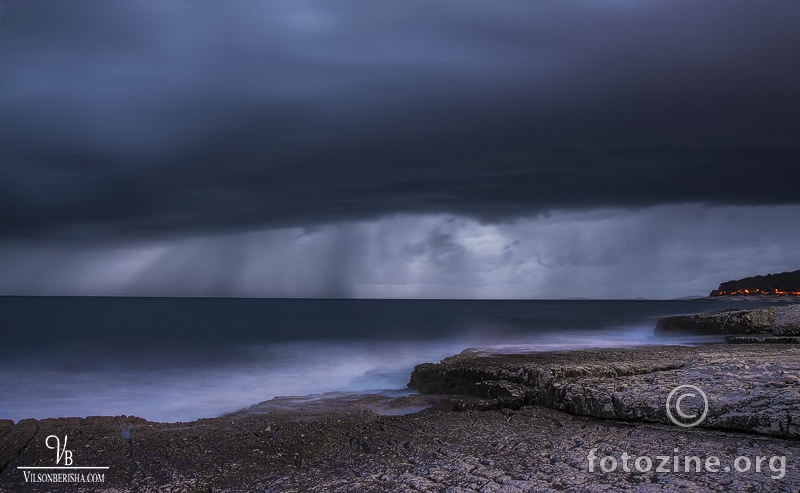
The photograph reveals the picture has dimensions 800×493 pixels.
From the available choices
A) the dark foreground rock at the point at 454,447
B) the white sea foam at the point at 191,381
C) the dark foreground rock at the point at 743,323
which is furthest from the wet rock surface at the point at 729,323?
the dark foreground rock at the point at 454,447

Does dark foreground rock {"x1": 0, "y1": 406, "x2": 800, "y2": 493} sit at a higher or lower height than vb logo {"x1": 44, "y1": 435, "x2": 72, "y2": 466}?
lower

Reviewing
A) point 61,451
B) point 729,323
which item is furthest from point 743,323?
point 61,451

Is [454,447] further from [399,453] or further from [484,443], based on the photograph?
[399,453]

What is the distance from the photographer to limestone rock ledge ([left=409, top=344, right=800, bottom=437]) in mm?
6555

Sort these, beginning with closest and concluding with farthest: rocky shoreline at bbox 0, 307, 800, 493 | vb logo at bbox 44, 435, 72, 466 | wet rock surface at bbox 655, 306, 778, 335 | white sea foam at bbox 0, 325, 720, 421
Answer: rocky shoreline at bbox 0, 307, 800, 493 → vb logo at bbox 44, 435, 72, 466 → white sea foam at bbox 0, 325, 720, 421 → wet rock surface at bbox 655, 306, 778, 335

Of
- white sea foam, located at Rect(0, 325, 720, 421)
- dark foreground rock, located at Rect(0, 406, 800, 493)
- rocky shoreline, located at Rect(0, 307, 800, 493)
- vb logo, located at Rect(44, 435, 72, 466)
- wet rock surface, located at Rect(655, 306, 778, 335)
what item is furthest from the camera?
wet rock surface, located at Rect(655, 306, 778, 335)

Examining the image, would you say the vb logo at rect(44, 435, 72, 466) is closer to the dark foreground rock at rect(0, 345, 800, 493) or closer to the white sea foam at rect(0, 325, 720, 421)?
the dark foreground rock at rect(0, 345, 800, 493)

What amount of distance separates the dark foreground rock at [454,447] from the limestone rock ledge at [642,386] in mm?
33

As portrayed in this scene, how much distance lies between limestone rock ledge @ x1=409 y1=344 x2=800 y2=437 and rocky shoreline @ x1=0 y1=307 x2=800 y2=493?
0.02 metres

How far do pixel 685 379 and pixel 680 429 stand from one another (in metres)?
1.49

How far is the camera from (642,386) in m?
7.86

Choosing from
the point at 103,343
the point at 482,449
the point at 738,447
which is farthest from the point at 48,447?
the point at 103,343

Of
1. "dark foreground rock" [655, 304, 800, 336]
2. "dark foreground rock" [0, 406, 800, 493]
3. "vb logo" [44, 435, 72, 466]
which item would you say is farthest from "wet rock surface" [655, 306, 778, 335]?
"vb logo" [44, 435, 72, 466]

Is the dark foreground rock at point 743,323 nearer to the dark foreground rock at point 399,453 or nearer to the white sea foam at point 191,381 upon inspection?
the white sea foam at point 191,381
